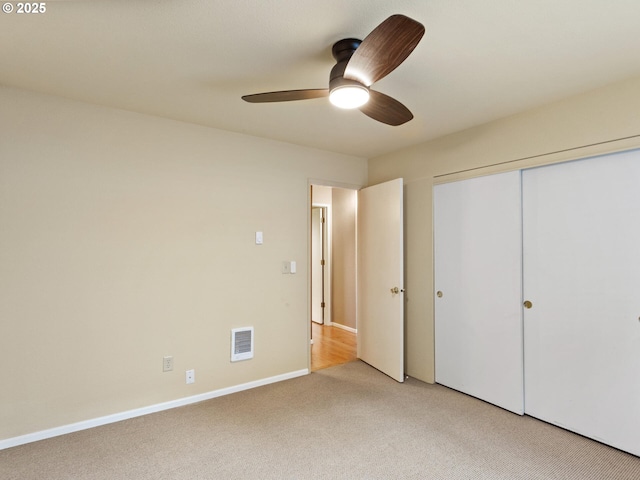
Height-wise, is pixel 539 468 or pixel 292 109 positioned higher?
pixel 292 109

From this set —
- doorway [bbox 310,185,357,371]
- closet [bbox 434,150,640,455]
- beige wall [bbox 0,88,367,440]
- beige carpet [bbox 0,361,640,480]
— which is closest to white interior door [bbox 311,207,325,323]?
doorway [bbox 310,185,357,371]

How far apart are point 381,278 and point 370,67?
2.41 metres

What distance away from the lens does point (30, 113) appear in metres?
2.25

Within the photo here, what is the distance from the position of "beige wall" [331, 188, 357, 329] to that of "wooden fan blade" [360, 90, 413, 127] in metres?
2.88

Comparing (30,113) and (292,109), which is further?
(292,109)

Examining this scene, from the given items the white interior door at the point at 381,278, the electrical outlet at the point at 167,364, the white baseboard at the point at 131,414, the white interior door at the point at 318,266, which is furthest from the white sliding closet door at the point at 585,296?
the white interior door at the point at 318,266

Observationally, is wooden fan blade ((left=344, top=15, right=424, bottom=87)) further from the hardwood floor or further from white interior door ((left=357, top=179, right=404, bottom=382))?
the hardwood floor

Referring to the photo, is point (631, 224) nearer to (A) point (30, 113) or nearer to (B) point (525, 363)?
(B) point (525, 363)

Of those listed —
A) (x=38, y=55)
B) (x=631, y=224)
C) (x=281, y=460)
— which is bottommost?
(x=281, y=460)

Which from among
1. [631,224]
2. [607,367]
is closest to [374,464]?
[607,367]

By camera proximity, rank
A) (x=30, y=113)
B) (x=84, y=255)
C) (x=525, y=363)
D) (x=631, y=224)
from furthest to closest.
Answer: (x=525, y=363) < (x=84, y=255) < (x=30, y=113) < (x=631, y=224)

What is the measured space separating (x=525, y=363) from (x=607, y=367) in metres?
0.52

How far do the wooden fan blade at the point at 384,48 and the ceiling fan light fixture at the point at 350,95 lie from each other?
0.04 m

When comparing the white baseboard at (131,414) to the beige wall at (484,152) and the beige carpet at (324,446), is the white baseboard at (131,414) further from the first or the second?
the beige wall at (484,152)
